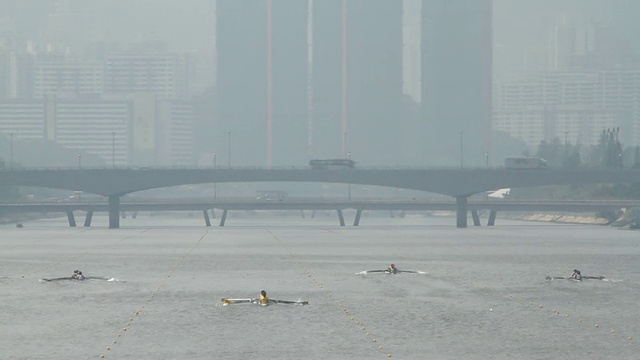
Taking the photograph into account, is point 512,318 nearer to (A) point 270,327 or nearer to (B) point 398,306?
(B) point 398,306

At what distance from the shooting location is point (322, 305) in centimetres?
7981

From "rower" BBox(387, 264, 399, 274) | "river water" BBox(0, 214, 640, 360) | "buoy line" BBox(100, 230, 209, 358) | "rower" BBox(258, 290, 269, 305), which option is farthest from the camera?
"rower" BBox(387, 264, 399, 274)

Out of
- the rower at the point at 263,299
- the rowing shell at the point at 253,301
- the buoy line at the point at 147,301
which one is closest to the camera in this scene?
the buoy line at the point at 147,301

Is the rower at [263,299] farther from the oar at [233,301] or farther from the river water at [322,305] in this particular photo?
the oar at [233,301]

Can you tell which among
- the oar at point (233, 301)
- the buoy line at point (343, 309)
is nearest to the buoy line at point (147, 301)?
the oar at point (233, 301)

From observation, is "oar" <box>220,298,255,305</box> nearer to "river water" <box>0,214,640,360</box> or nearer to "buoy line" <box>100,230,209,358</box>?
"river water" <box>0,214,640,360</box>

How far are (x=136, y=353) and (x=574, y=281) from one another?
4309cm

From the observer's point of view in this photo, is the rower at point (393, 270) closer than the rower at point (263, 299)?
No

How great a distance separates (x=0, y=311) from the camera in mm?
76500

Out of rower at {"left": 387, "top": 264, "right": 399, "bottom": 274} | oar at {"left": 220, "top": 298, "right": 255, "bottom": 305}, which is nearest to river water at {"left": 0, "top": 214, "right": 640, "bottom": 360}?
oar at {"left": 220, "top": 298, "right": 255, "bottom": 305}

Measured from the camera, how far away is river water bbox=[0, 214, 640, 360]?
62656 millimetres

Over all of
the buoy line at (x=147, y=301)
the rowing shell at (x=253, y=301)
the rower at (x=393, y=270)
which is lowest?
the buoy line at (x=147, y=301)

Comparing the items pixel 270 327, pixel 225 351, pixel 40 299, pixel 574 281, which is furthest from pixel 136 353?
pixel 574 281

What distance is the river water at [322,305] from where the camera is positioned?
2467 inches
